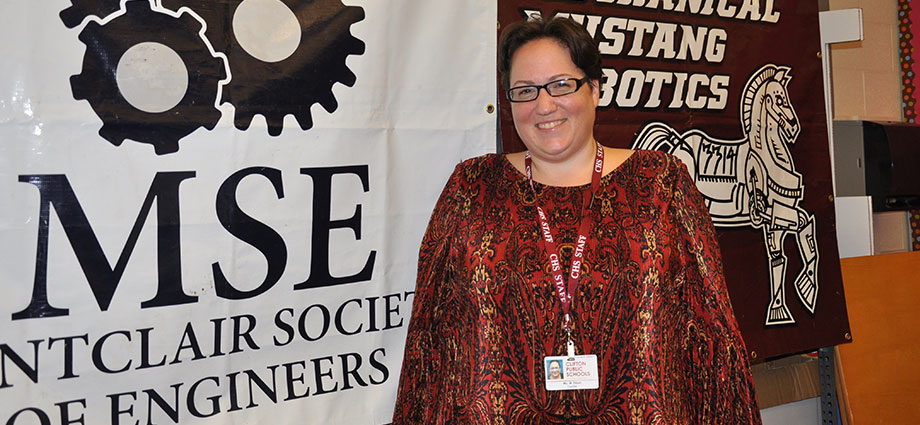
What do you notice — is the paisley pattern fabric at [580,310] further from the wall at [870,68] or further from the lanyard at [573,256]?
the wall at [870,68]

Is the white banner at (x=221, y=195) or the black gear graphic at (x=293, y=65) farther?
the black gear graphic at (x=293, y=65)

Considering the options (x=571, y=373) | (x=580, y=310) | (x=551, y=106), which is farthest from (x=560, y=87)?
(x=571, y=373)

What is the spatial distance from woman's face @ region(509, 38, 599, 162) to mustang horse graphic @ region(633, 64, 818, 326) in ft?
2.56

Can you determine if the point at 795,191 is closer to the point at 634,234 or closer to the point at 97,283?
the point at 634,234

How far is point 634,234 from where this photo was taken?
1614mm

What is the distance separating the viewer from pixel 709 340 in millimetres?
1670

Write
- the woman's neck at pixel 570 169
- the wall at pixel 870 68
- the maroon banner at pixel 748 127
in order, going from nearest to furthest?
the woman's neck at pixel 570 169
the maroon banner at pixel 748 127
the wall at pixel 870 68

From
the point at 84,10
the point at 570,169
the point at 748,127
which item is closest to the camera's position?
the point at 84,10

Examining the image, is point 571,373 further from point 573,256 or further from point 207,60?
point 207,60

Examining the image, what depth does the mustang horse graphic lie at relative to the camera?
2.42 metres

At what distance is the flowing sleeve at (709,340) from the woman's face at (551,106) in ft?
0.89

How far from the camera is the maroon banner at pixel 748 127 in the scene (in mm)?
2273

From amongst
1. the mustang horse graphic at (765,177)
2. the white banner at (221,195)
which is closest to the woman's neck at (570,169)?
the white banner at (221,195)

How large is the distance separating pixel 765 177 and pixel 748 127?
0.18m
